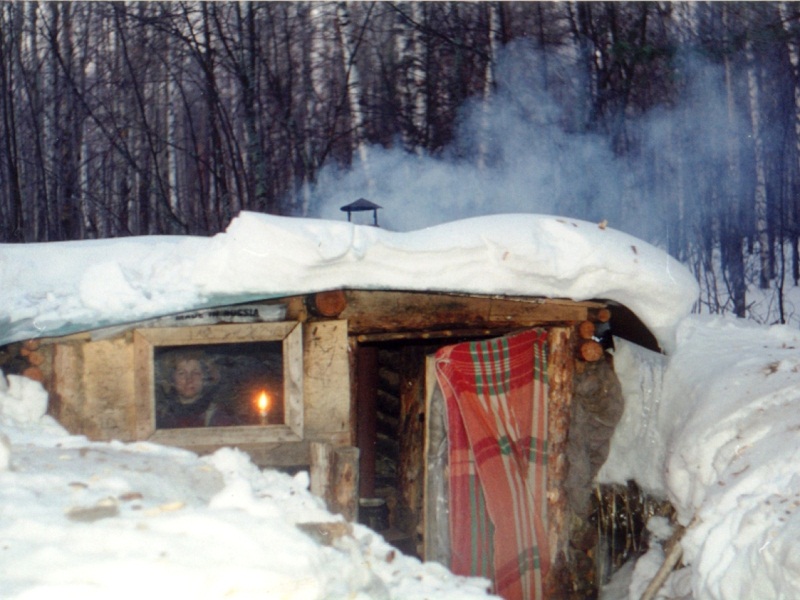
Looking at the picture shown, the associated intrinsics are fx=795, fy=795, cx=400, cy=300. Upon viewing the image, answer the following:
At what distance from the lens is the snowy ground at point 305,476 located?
112 inches

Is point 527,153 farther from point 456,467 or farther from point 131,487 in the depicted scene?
point 131,487

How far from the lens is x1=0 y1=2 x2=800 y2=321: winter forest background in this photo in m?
12.8

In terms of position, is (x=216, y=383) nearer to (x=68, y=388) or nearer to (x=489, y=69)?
(x=68, y=388)

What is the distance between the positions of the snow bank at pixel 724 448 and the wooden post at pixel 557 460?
2.07ft

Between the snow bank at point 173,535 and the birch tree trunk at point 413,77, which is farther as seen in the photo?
the birch tree trunk at point 413,77

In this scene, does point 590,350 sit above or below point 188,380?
above

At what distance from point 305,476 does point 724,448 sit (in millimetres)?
3283

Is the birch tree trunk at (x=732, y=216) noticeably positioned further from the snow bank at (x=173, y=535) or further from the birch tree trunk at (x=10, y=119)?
the birch tree trunk at (x=10, y=119)

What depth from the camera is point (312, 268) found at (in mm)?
5316

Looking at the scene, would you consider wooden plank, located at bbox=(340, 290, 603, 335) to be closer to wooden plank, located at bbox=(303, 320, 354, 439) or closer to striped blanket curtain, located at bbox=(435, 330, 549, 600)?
wooden plank, located at bbox=(303, 320, 354, 439)

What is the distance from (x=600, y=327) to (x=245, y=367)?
10.1ft

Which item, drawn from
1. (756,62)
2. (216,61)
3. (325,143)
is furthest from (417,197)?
(756,62)

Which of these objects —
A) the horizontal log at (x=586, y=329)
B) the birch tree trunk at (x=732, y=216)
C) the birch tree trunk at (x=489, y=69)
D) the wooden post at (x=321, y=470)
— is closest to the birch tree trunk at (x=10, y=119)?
the birch tree trunk at (x=489, y=69)

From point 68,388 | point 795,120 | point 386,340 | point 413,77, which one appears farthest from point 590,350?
point 795,120
